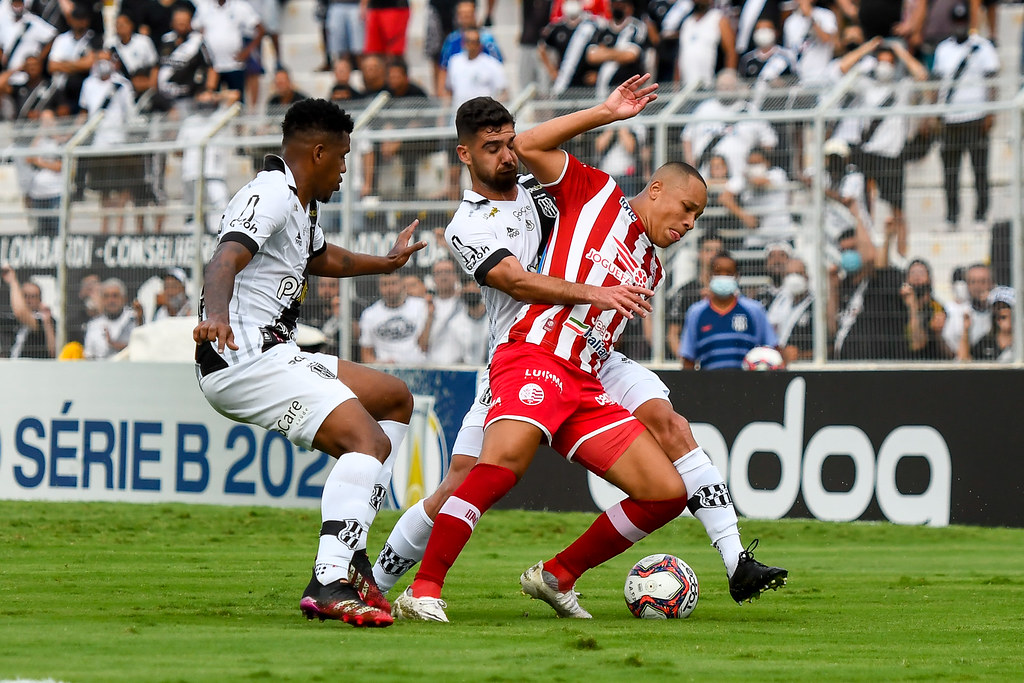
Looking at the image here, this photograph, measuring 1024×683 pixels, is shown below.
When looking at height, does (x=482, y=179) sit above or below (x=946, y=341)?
above

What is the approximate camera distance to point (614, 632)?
21.3 feet

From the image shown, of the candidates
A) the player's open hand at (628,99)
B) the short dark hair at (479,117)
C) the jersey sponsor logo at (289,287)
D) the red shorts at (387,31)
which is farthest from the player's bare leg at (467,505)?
the red shorts at (387,31)

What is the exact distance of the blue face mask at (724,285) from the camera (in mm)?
13180

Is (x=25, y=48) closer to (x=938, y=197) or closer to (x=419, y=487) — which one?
(x=419, y=487)

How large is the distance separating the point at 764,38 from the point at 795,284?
4090 mm

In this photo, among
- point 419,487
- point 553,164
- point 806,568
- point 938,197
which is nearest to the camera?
point 553,164

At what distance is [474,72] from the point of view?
56.7 feet

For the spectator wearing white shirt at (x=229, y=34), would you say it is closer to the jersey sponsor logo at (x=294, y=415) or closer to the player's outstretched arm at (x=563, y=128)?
the player's outstretched arm at (x=563, y=128)

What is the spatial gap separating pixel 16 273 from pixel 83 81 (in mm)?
4637

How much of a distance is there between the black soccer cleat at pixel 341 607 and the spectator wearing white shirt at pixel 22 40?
1588 cm

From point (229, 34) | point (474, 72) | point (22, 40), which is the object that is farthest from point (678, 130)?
point (22, 40)

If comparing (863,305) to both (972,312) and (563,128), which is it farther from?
(563,128)

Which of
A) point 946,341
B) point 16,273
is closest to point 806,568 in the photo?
point 946,341

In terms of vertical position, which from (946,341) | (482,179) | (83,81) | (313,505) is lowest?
(313,505)
